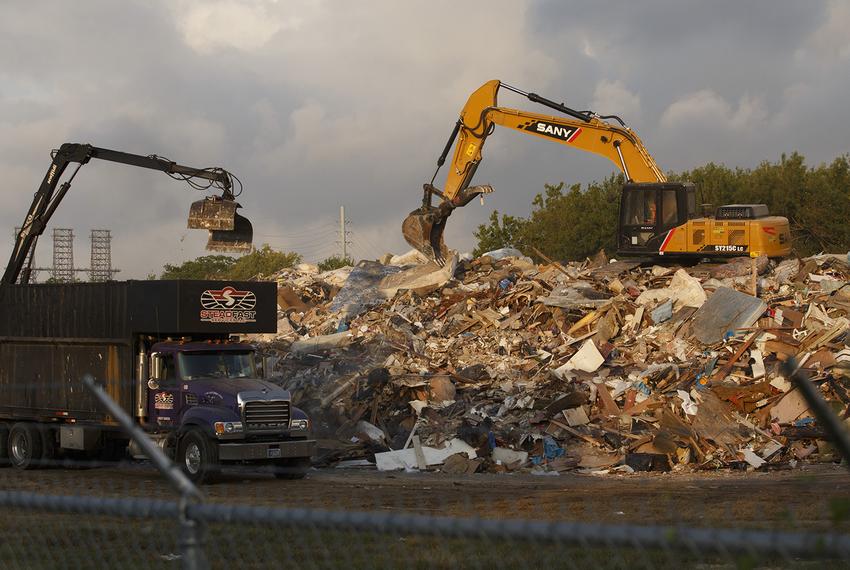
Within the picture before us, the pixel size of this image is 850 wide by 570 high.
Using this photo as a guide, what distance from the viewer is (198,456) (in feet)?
54.1

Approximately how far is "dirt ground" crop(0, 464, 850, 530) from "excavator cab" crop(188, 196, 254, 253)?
5.22 m

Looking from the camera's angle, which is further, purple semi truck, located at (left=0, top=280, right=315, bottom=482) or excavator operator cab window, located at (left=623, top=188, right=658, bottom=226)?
excavator operator cab window, located at (left=623, top=188, right=658, bottom=226)

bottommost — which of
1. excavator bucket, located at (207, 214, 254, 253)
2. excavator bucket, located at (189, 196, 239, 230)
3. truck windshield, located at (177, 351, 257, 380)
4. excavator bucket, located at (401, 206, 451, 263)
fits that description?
truck windshield, located at (177, 351, 257, 380)

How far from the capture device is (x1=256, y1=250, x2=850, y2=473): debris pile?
1852 cm

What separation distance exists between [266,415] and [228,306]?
2.37m

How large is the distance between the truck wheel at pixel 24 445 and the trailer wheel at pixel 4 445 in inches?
5.3

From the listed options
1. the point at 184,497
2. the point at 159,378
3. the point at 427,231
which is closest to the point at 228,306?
the point at 159,378

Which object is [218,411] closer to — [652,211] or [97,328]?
[97,328]

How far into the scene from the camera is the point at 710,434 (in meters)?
18.3

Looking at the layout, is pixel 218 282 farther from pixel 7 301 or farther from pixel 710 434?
pixel 710 434

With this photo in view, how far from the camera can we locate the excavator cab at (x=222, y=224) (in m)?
21.7

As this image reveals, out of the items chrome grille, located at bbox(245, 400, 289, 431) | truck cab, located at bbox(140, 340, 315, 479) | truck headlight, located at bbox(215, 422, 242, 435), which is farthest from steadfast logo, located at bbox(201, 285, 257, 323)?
truck headlight, located at bbox(215, 422, 242, 435)

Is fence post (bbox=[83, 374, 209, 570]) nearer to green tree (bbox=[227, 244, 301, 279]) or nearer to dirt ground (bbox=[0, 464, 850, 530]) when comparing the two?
dirt ground (bbox=[0, 464, 850, 530])

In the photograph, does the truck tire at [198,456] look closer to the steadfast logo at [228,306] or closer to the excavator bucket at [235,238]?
the steadfast logo at [228,306]
